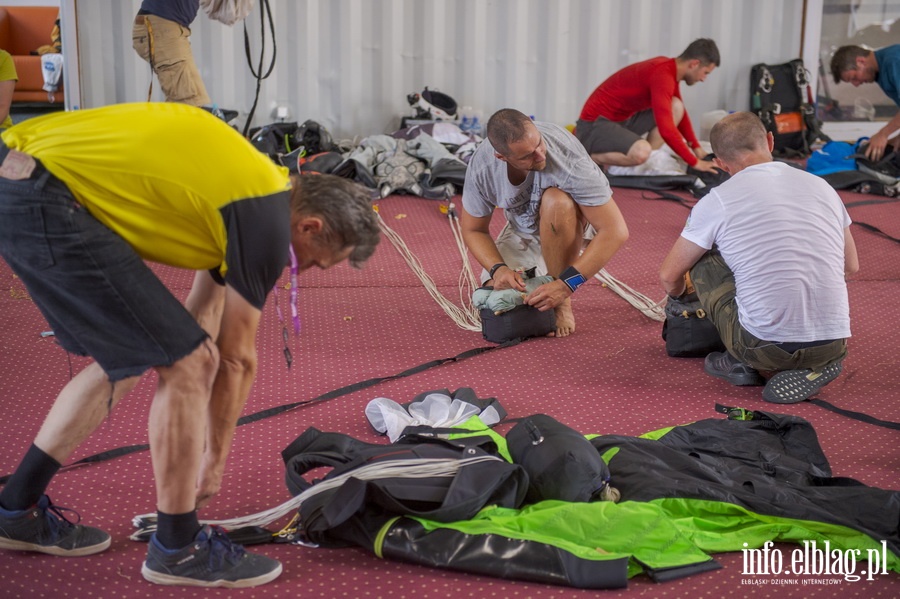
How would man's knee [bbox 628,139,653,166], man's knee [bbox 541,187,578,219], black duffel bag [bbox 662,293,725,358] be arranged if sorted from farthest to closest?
man's knee [bbox 628,139,653,166] → man's knee [bbox 541,187,578,219] → black duffel bag [bbox 662,293,725,358]

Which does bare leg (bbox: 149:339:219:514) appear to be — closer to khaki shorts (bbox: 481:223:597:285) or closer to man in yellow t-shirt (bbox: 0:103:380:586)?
man in yellow t-shirt (bbox: 0:103:380:586)

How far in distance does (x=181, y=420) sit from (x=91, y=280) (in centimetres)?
31

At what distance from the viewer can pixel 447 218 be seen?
19.0 ft

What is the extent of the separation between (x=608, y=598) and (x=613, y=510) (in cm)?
21

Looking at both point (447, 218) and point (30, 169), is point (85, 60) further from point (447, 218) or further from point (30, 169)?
point (30, 169)

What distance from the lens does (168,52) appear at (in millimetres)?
5285

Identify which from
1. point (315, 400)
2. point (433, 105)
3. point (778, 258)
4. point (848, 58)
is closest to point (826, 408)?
point (778, 258)

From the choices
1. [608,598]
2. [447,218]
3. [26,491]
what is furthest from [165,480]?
[447,218]

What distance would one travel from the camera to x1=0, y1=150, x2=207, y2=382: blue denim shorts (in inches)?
72.0

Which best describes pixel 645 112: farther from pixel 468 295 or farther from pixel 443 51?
pixel 468 295

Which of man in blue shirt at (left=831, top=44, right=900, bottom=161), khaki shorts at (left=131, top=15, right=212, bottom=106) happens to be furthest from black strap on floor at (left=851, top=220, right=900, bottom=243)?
A: khaki shorts at (left=131, top=15, right=212, bottom=106)

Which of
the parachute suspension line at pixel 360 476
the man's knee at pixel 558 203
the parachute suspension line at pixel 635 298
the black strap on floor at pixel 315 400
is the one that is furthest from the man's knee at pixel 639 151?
the parachute suspension line at pixel 360 476

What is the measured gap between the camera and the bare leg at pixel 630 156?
6.50 meters

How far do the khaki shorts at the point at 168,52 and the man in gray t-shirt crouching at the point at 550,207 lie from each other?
228 centimetres
